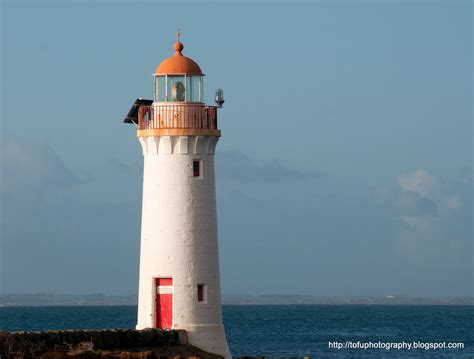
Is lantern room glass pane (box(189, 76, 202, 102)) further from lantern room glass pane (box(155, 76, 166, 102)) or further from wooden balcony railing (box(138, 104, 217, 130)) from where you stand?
lantern room glass pane (box(155, 76, 166, 102))

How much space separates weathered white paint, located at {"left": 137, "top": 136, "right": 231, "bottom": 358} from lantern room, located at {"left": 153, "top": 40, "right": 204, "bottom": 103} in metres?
1.20

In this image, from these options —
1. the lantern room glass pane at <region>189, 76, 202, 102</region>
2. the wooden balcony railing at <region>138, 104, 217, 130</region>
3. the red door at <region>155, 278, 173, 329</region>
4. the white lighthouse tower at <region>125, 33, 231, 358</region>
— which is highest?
the lantern room glass pane at <region>189, 76, 202, 102</region>

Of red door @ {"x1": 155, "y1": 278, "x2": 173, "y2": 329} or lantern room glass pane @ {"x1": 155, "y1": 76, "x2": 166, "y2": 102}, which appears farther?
lantern room glass pane @ {"x1": 155, "y1": 76, "x2": 166, "y2": 102}

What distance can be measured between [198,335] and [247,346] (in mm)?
32597

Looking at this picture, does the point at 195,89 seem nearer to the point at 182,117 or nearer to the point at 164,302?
the point at 182,117

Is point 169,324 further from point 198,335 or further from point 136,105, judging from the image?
point 136,105

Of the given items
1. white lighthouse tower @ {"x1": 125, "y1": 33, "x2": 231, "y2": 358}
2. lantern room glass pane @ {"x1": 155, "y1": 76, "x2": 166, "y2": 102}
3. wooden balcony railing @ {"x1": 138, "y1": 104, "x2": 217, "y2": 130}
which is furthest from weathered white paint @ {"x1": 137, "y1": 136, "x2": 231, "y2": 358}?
lantern room glass pane @ {"x1": 155, "y1": 76, "x2": 166, "y2": 102}

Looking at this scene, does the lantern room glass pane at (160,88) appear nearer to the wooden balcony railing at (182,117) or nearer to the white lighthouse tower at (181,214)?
the white lighthouse tower at (181,214)

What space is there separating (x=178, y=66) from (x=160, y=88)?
79 centimetres

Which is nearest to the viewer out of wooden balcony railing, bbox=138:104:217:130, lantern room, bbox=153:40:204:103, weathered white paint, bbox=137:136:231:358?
weathered white paint, bbox=137:136:231:358

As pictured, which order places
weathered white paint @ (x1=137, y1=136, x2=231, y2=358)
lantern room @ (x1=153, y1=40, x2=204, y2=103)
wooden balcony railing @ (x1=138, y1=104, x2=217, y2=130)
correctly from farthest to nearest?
lantern room @ (x1=153, y1=40, x2=204, y2=103)
wooden balcony railing @ (x1=138, y1=104, x2=217, y2=130)
weathered white paint @ (x1=137, y1=136, x2=231, y2=358)

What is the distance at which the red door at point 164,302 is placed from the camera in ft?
108

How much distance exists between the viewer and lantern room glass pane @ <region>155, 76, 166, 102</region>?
33.6 metres

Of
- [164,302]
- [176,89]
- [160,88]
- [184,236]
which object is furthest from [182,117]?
[164,302]
